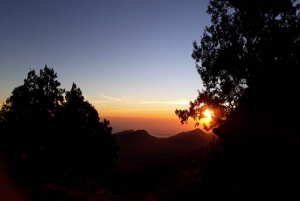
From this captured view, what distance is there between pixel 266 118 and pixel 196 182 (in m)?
6.77

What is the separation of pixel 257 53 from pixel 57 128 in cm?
2682

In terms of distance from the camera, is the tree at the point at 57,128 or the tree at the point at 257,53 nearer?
the tree at the point at 257,53

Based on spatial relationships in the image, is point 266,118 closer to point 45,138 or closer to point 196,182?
point 196,182

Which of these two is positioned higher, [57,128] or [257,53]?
[257,53]

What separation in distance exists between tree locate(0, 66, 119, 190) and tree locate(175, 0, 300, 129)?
19.9 metres

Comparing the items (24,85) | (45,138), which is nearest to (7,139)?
(45,138)

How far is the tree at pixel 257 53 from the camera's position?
16.6m

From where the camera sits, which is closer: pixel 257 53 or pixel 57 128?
pixel 257 53

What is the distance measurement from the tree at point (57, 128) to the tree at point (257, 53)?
19.9 metres

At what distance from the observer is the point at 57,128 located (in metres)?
32.3

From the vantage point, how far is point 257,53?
1856 cm

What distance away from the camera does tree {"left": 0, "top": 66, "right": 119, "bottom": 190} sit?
31656mm

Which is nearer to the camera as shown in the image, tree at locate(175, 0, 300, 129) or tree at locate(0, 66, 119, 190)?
tree at locate(175, 0, 300, 129)

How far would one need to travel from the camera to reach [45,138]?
32.1 m
